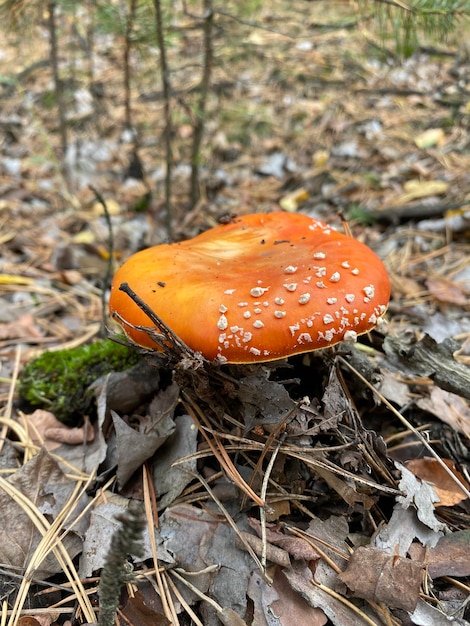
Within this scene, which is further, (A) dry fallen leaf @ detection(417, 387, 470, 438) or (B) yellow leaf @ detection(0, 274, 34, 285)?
(B) yellow leaf @ detection(0, 274, 34, 285)

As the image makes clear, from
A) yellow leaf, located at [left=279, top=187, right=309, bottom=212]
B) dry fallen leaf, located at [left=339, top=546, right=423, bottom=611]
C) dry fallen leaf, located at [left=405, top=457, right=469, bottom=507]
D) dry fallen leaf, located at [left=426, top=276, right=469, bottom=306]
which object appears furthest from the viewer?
yellow leaf, located at [left=279, top=187, right=309, bottom=212]

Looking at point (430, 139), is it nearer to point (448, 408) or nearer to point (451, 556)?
point (448, 408)

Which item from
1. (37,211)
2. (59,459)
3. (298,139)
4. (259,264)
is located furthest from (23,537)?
(298,139)

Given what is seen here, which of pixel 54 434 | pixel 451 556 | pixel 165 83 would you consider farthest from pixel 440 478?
pixel 165 83

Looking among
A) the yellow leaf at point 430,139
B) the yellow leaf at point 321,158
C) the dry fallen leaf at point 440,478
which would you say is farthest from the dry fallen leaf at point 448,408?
the yellow leaf at point 430,139

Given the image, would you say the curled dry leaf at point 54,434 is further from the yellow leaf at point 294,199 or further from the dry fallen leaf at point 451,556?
the yellow leaf at point 294,199

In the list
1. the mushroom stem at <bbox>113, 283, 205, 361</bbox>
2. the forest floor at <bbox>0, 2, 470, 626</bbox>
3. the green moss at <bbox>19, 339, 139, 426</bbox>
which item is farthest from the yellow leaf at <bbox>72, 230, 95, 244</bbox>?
the mushroom stem at <bbox>113, 283, 205, 361</bbox>

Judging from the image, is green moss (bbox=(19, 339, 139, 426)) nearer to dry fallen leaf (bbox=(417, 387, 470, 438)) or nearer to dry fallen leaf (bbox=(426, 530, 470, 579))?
dry fallen leaf (bbox=(417, 387, 470, 438))
